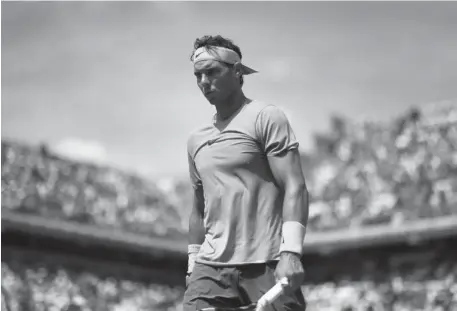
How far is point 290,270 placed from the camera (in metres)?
3.36

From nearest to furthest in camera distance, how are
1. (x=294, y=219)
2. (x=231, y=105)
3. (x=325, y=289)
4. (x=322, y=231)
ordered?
(x=294, y=219)
(x=231, y=105)
(x=322, y=231)
(x=325, y=289)

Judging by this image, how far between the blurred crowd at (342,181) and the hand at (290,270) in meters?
5.48

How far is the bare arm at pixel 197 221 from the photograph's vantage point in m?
3.81

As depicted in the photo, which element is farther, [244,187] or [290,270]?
[244,187]

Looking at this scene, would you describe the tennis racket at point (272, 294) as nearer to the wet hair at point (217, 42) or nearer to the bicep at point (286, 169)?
the bicep at point (286, 169)

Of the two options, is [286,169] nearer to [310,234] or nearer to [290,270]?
[290,270]

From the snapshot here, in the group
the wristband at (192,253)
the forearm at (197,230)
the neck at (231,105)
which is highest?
the neck at (231,105)

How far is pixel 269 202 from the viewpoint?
357 cm

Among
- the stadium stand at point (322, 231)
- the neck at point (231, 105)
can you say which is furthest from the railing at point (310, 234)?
the neck at point (231, 105)

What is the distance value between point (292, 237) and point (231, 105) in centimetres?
59

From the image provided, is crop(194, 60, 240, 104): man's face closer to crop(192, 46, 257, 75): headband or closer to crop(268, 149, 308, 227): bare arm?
crop(192, 46, 257, 75): headband

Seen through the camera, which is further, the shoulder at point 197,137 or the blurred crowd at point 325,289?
the blurred crowd at point 325,289

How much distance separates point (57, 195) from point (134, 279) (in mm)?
1261

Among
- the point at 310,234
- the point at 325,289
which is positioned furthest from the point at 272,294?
the point at 325,289
